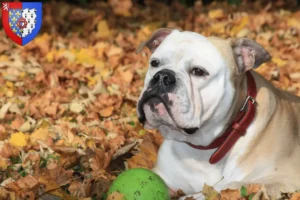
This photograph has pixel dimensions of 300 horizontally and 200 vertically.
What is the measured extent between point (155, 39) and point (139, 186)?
1.12m

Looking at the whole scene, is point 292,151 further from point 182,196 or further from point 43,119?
point 43,119

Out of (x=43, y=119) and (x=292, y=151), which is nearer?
(x=292, y=151)

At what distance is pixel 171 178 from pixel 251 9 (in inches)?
225

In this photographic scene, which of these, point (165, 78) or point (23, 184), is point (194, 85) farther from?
point (23, 184)

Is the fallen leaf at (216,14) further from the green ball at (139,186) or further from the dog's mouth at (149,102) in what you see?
the green ball at (139,186)

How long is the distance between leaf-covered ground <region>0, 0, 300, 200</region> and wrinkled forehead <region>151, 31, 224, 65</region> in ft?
2.44

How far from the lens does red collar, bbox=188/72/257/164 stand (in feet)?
13.0

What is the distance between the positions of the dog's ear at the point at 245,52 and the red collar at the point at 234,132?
185 millimetres

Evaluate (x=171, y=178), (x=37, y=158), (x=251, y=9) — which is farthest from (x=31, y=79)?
(x=251, y=9)

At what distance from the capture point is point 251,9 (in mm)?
9477

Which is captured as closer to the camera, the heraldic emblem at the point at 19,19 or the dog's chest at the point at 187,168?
the dog's chest at the point at 187,168

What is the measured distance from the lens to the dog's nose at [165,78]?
12.3ft

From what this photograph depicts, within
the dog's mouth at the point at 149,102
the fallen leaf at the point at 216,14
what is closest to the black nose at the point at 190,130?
the dog's mouth at the point at 149,102

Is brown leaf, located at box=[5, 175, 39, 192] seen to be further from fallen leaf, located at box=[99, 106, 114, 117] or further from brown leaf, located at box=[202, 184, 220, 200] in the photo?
fallen leaf, located at box=[99, 106, 114, 117]
